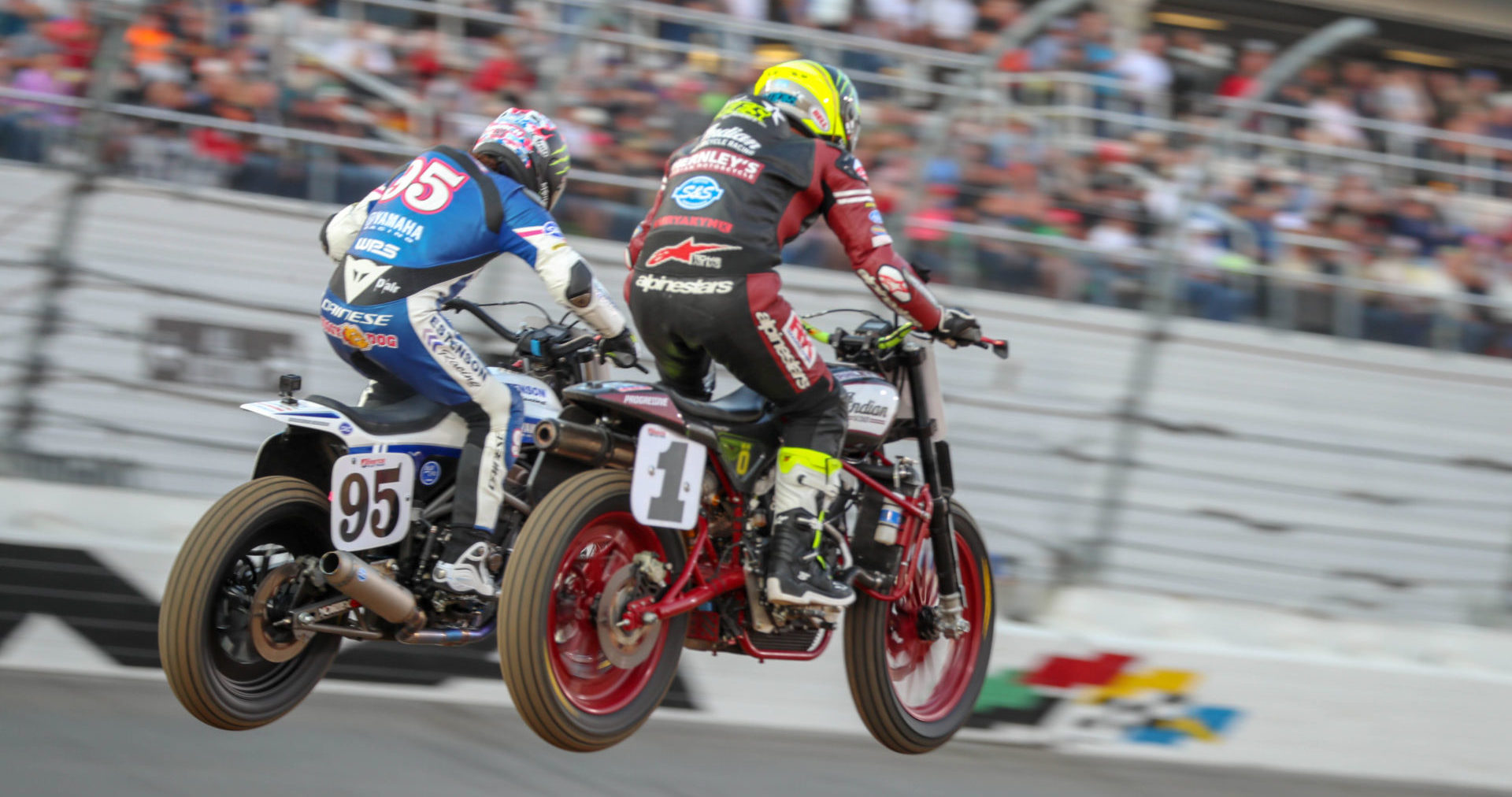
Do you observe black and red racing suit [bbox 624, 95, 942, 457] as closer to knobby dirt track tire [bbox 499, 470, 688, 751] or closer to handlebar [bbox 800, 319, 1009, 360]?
handlebar [bbox 800, 319, 1009, 360]

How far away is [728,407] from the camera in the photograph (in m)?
5.10

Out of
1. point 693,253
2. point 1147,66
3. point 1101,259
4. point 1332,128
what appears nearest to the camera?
point 693,253

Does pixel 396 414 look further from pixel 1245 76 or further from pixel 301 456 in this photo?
pixel 1245 76

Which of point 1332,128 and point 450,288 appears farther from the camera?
point 1332,128

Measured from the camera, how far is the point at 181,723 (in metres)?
6.20

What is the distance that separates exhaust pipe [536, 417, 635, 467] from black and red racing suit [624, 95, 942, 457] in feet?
1.33

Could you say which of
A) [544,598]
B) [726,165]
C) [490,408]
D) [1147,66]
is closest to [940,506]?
[726,165]

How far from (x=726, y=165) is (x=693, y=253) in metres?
0.32

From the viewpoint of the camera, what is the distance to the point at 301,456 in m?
5.04

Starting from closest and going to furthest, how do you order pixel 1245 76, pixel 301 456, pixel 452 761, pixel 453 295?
pixel 301 456 → pixel 453 295 → pixel 452 761 → pixel 1245 76

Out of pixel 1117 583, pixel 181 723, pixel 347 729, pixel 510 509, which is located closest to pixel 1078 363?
pixel 1117 583

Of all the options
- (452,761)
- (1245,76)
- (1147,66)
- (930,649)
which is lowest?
(452,761)

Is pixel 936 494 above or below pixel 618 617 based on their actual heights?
above

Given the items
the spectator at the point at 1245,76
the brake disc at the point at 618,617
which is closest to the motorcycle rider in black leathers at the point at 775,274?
the brake disc at the point at 618,617
